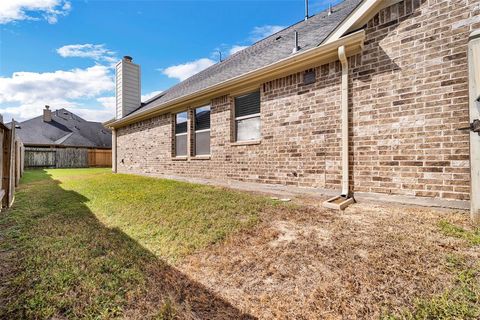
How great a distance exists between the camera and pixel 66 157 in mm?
22906

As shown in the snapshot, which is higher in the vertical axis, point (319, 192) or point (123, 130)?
point (123, 130)

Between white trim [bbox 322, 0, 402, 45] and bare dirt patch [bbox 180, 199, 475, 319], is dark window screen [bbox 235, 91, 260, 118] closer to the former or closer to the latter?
white trim [bbox 322, 0, 402, 45]

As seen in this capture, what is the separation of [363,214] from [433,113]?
2.13 m

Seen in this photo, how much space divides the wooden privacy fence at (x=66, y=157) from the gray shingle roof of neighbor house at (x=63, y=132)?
1516mm

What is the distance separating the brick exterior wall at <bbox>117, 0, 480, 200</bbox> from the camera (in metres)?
3.86

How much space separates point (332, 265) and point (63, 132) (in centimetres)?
3298

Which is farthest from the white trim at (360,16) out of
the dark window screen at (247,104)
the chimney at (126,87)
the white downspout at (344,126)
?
the chimney at (126,87)

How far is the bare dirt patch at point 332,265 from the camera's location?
6.61 feet

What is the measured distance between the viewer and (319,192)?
533 centimetres

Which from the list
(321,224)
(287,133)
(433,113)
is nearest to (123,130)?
(287,133)

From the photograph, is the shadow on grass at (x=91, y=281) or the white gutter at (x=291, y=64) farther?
the white gutter at (x=291, y=64)

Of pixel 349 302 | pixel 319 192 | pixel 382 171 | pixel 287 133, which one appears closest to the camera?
pixel 349 302

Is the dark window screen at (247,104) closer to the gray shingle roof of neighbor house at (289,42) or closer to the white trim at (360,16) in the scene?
the gray shingle roof of neighbor house at (289,42)

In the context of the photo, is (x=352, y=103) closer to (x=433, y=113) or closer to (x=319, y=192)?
(x=433, y=113)
